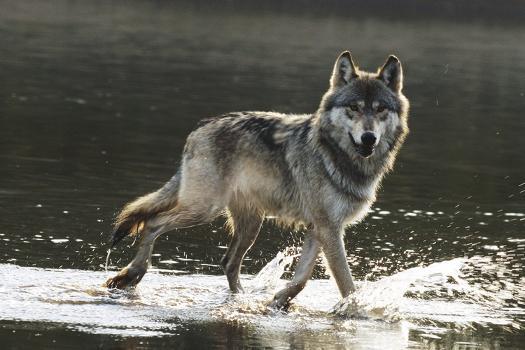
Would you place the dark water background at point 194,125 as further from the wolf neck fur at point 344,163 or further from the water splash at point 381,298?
the wolf neck fur at point 344,163

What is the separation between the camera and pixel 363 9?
59.1 meters

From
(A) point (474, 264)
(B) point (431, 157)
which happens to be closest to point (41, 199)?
(A) point (474, 264)

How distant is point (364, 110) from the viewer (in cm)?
948

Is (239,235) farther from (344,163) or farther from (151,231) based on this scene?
(344,163)

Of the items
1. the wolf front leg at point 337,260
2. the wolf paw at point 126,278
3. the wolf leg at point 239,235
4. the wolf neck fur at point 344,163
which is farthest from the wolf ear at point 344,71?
the wolf paw at point 126,278

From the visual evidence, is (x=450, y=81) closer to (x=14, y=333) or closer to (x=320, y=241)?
(x=320, y=241)

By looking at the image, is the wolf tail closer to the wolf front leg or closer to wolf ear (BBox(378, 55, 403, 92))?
the wolf front leg

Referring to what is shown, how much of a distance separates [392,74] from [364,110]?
545mm

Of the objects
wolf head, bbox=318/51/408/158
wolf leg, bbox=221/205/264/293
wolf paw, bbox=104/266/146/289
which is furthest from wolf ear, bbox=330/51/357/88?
wolf paw, bbox=104/266/146/289

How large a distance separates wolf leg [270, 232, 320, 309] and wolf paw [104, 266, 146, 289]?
1160 mm

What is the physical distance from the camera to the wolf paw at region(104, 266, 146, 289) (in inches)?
393

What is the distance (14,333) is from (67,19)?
3705 cm

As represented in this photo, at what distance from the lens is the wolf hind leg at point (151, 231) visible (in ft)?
32.8

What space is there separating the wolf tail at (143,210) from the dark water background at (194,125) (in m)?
0.43
